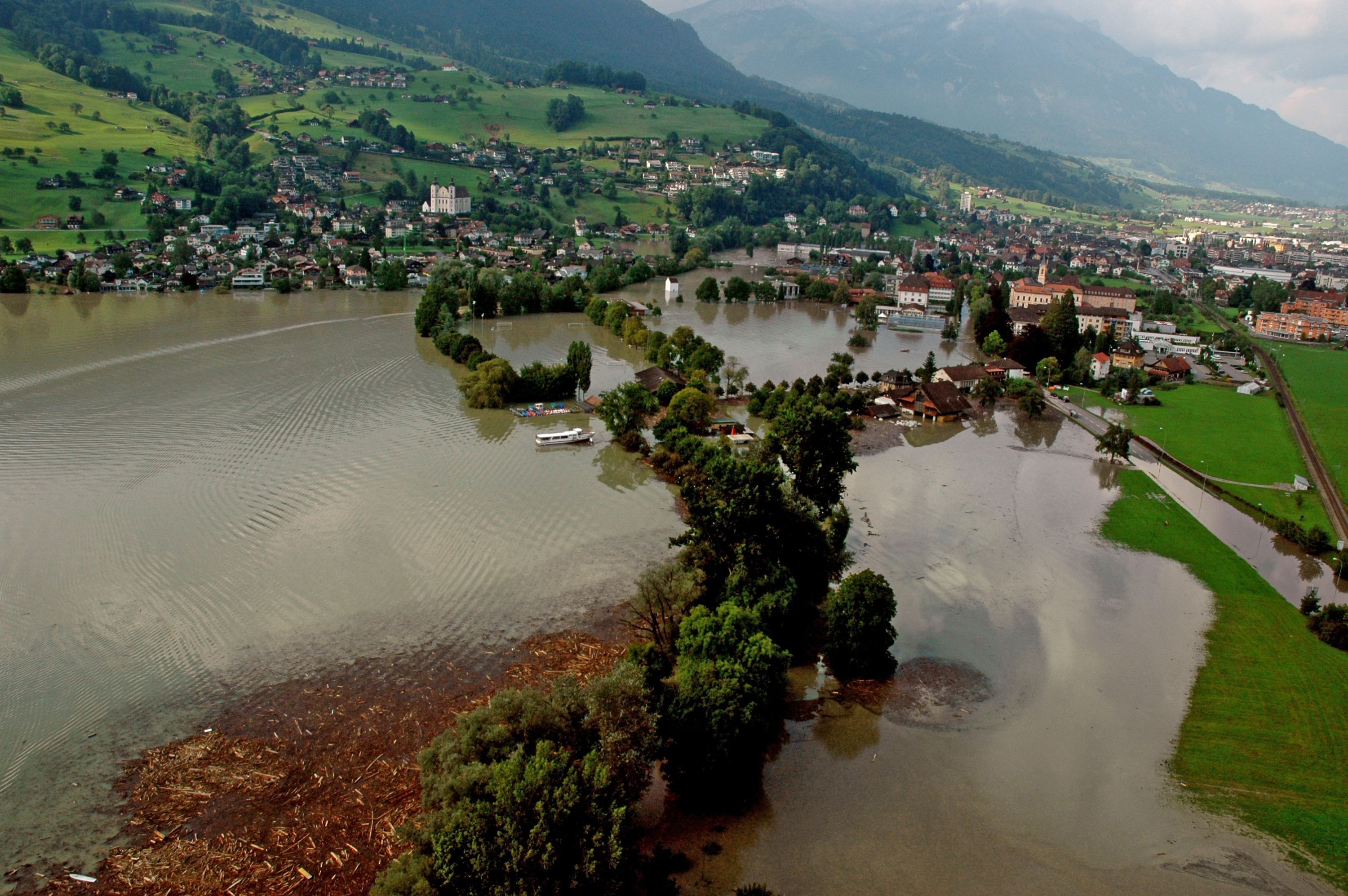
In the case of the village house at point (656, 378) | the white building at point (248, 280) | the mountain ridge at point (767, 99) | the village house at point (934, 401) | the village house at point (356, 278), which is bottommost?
the white building at point (248, 280)

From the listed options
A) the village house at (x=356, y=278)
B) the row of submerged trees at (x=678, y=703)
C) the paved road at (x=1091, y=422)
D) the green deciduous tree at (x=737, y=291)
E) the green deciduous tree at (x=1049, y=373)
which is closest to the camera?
the row of submerged trees at (x=678, y=703)

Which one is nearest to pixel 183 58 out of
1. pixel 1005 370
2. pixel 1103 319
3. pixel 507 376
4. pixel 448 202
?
pixel 448 202

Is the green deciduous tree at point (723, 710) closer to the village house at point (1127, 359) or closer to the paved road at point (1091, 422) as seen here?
the paved road at point (1091, 422)

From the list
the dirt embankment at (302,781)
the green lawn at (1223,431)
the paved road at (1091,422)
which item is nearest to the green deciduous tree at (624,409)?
the dirt embankment at (302,781)

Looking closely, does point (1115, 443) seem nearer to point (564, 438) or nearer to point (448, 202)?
point (564, 438)

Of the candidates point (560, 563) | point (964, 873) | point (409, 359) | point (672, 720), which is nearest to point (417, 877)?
point (672, 720)

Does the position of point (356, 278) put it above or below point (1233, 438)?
below

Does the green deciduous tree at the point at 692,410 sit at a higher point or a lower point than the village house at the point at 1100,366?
lower
